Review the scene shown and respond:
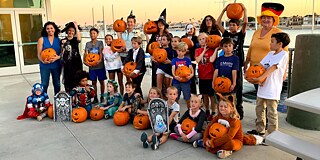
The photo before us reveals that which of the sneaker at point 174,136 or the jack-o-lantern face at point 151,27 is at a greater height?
the jack-o-lantern face at point 151,27

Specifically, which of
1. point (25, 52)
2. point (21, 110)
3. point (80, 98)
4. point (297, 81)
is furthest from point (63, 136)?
point (25, 52)

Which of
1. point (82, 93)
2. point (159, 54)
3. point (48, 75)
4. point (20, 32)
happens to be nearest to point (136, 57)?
point (159, 54)

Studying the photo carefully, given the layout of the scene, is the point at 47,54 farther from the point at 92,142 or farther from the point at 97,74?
the point at 92,142

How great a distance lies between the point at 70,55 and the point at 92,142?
1.91m

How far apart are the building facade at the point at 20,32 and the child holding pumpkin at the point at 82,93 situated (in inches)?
219

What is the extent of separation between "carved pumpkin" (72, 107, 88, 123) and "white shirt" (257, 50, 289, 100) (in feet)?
8.52

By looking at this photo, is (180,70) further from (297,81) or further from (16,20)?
(16,20)

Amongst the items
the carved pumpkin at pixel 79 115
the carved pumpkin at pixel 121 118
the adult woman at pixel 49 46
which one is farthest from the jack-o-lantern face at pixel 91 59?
the carved pumpkin at pixel 121 118

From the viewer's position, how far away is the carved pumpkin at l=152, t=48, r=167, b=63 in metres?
4.26

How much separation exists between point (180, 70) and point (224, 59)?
→ 621 mm

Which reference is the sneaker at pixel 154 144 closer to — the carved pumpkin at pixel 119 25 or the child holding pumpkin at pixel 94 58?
the child holding pumpkin at pixel 94 58

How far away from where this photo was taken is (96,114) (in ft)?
14.2

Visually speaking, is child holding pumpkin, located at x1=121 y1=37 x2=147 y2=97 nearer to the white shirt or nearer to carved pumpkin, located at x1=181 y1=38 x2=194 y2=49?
carved pumpkin, located at x1=181 y1=38 x2=194 y2=49

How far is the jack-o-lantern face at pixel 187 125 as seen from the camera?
3391 mm
